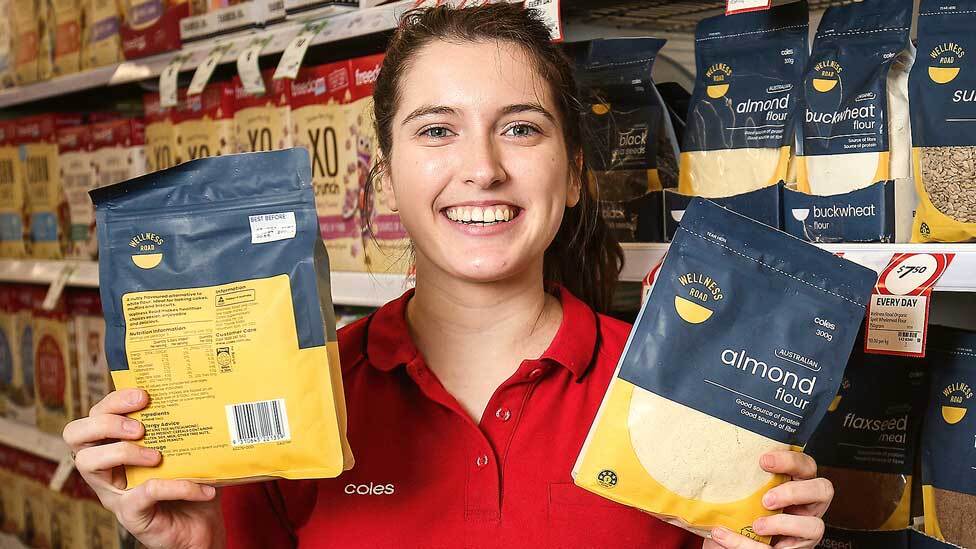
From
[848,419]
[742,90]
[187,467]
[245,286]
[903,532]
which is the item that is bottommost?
[903,532]

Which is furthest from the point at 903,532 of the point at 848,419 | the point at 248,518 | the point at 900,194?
the point at 248,518

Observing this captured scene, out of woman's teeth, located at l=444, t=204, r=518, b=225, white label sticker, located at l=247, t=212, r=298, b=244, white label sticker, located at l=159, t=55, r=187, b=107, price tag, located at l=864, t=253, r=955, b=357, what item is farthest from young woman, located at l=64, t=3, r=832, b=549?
white label sticker, located at l=159, t=55, r=187, b=107

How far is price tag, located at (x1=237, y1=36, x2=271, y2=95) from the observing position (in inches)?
75.6

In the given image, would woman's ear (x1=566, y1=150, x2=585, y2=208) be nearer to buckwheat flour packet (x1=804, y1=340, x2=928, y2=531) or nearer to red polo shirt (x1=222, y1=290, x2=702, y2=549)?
red polo shirt (x1=222, y1=290, x2=702, y2=549)

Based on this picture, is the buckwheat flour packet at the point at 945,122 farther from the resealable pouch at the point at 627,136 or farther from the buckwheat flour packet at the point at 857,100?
the resealable pouch at the point at 627,136

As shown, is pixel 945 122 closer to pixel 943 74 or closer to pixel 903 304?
pixel 943 74

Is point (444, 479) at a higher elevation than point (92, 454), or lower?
lower

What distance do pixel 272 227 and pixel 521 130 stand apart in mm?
368

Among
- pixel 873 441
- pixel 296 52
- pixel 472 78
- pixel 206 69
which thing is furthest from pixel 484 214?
pixel 206 69

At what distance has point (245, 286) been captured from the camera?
1.00 m

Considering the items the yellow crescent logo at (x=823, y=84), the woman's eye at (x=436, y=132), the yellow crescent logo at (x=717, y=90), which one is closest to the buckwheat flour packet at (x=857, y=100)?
the yellow crescent logo at (x=823, y=84)

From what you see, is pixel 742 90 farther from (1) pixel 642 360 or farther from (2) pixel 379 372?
(2) pixel 379 372

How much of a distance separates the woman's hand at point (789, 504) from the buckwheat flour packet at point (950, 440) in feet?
1.04

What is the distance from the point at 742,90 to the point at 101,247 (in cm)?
88
